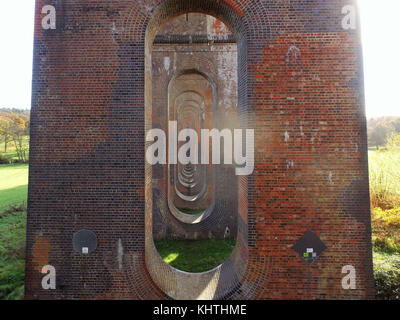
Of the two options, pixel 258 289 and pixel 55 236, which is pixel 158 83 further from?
pixel 258 289

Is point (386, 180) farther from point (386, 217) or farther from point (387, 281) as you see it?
point (387, 281)

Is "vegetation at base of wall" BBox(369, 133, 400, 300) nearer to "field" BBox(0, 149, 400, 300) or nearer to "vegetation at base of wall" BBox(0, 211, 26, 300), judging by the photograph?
"field" BBox(0, 149, 400, 300)

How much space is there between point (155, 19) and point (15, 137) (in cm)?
2402

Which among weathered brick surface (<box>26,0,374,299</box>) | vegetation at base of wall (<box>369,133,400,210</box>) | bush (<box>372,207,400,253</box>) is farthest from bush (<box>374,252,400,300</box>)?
vegetation at base of wall (<box>369,133,400,210</box>)

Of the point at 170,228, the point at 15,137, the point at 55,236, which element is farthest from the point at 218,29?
the point at 15,137

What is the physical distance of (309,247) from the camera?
16.7 feet

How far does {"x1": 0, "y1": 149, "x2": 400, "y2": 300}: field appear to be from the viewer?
5.80 m

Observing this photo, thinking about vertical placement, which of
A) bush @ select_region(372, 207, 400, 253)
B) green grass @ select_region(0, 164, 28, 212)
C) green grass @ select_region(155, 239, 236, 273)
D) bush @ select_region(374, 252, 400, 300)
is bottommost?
green grass @ select_region(155, 239, 236, 273)

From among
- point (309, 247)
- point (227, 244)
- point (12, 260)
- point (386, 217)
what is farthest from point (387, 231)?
point (12, 260)

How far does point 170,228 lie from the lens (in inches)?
441

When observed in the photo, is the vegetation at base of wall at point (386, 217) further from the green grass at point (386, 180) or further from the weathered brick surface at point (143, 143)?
the weathered brick surface at point (143, 143)

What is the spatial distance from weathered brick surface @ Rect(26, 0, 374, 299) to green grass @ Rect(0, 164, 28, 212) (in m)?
8.84

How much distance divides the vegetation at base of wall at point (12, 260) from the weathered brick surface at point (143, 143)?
982mm

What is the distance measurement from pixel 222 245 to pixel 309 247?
5598mm
